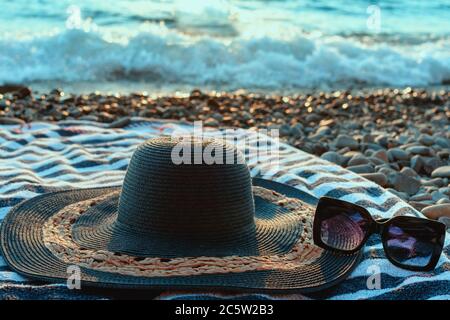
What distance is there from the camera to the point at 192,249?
1519 mm

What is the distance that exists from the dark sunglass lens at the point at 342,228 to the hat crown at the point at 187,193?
7.8 inches

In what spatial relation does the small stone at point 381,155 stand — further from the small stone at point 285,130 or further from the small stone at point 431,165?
the small stone at point 285,130

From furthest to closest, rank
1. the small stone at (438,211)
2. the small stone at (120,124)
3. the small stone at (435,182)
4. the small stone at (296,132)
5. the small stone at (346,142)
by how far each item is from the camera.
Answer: the small stone at (296,132) → the small stone at (346,142) → the small stone at (120,124) → the small stone at (435,182) → the small stone at (438,211)

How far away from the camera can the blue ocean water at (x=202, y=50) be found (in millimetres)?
6014

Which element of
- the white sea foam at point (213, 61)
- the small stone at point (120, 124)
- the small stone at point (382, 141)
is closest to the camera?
the small stone at point (120, 124)

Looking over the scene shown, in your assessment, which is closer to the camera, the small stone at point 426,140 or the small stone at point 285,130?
the small stone at point 426,140

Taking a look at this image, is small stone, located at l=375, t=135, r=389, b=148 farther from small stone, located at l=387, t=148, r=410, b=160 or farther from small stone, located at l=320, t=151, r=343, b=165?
small stone, located at l=320, t=151, r=343, b=165

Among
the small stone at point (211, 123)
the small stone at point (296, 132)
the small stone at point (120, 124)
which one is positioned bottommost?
the small stone at point (296, 132)

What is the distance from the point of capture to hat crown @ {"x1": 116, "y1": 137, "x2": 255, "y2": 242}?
1534 mm

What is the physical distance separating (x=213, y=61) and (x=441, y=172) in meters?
3.89

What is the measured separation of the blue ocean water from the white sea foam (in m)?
0.01

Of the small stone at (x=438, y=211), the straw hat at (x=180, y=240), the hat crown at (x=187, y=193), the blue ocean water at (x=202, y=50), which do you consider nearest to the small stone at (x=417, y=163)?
the small stone at (x=438, y=211)

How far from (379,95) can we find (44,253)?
418 centimetres

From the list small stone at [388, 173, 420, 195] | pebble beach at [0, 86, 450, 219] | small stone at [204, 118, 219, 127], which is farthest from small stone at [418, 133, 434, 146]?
small stone at [204, 118, 219, 127]
